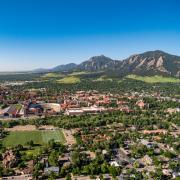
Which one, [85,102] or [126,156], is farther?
[85,102]

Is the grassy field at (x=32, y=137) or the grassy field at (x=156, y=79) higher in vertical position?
the grassy field at (x=156, y=79)

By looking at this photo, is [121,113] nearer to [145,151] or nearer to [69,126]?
[69,126]

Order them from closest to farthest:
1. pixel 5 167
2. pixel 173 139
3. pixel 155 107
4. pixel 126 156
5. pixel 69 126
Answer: pixel 5 167
pixel 126 156
pixel 173 139
pixel 69 126
pixel 155 107

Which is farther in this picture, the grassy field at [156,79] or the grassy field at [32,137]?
the grassy field at [156,79]

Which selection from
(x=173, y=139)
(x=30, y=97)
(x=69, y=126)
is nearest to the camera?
(x=173, y=139)

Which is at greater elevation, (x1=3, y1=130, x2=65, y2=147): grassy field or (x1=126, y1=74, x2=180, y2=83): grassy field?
(x1=126, y1=74, x2=180, y2=83): grassy field

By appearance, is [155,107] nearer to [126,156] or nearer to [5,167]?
[126,156]

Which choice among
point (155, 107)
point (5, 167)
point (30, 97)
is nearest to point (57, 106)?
point (30, 97)

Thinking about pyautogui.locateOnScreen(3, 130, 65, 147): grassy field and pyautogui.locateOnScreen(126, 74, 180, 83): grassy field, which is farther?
pyautogui.locateOnScreen(126, 74, 180, 83): grassy field
